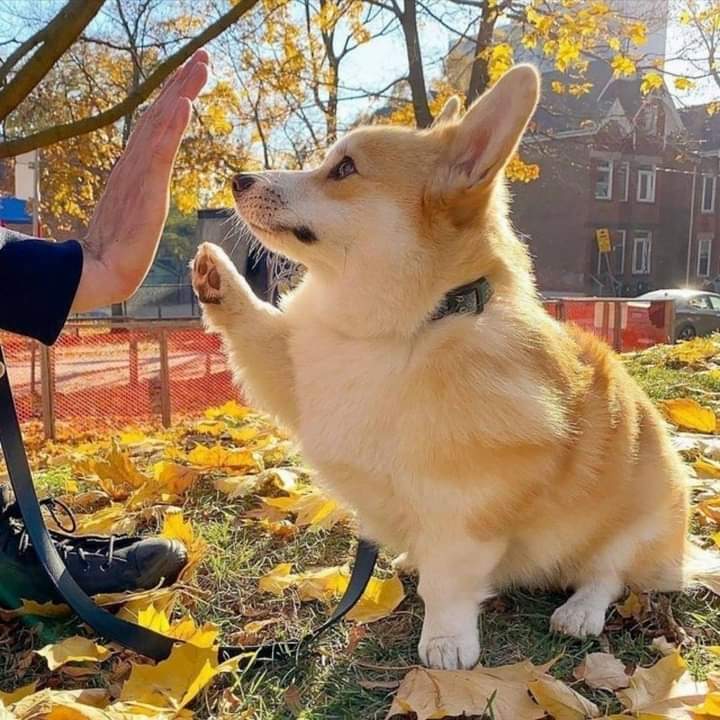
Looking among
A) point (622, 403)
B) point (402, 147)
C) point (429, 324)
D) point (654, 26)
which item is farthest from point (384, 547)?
point (654, 26)

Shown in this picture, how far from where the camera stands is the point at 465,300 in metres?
2.08

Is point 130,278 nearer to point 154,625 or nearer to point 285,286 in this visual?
point 154,625

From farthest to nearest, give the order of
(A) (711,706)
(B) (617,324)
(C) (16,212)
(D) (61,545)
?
1. (C) (16,212)
2. (B) (617,324)
3. (D) (61,545)
4. (A) (711,706)

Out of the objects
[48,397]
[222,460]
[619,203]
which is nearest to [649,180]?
[619,203]

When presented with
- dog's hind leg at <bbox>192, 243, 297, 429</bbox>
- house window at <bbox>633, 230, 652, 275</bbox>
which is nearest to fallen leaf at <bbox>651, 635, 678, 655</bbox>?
dog's hind leg at <bbox>192, 243, 297, 429</bbox>

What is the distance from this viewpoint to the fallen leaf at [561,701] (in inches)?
59.7

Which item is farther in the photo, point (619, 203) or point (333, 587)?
point (619, 203)

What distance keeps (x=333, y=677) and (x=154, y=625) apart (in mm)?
467

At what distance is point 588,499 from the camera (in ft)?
6.96

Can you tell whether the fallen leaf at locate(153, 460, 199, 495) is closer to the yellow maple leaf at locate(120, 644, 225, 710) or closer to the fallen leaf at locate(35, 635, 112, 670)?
the fallen leaf at locate(35, 635, 112, 670)

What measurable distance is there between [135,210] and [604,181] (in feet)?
113

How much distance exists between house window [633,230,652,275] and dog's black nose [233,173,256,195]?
114 feet

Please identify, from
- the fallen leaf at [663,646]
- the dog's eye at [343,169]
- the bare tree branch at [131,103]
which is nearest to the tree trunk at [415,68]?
the bare tree branch at [131,103]

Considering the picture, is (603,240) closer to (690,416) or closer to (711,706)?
(690,416)
